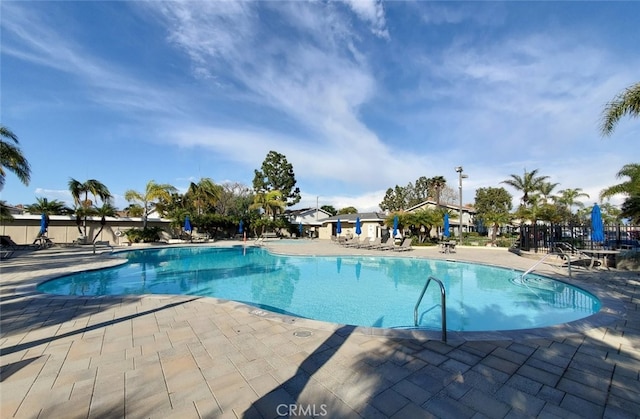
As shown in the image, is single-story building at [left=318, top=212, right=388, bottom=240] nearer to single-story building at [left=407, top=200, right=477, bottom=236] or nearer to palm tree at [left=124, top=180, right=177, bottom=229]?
single-story building at [left=407, top=200, right=477, bottom=236]

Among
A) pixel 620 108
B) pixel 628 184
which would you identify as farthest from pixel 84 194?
pixel 628 184

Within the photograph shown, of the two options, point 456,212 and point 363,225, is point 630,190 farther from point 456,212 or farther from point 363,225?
point 363,225

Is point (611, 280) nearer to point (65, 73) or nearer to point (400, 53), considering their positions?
point (400, 53)

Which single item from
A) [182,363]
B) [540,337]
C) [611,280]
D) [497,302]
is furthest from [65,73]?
[611,280]

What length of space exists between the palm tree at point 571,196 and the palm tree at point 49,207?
5097 centimetres

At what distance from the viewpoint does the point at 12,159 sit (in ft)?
36.8

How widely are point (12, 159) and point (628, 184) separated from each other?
28.9 meters

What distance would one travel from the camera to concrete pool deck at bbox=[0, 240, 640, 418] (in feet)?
7.86

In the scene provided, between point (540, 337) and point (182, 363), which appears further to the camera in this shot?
point (540, 337)

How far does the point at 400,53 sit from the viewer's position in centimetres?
1327

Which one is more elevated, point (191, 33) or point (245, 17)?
point (245, 17)

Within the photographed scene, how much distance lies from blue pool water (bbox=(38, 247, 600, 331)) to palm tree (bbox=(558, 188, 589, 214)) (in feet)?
100

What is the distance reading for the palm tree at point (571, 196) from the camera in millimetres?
32625

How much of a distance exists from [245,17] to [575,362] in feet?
44.0
